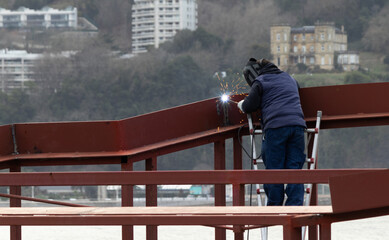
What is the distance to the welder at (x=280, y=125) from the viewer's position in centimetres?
611

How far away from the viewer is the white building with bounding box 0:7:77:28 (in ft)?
429

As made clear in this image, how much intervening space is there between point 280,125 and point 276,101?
183 millimetres

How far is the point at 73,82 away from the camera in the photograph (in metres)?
110

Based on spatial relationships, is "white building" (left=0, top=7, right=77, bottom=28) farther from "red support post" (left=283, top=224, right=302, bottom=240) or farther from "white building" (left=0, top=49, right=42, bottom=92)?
"red support post" (left=283, top=224, right=302, bottom=240)

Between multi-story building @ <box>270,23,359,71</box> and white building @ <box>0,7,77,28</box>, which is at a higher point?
white building @ <box>0,7,77,28</box>

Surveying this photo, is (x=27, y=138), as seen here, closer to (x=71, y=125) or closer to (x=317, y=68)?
(x=71, y=125)

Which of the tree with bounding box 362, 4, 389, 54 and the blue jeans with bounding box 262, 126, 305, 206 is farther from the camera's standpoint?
the tree with bounding box 362, 4, 389, 54

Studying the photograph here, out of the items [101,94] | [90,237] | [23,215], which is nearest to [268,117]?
[23,215]

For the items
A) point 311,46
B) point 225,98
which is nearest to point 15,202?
point 225,98

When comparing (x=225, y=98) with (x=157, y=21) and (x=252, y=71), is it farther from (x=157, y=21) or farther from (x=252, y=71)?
(x=157, y=21)

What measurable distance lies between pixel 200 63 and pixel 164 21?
28.0 meters

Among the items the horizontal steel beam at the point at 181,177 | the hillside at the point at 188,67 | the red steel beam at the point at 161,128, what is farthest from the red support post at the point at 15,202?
the hillside at the point at 188,67

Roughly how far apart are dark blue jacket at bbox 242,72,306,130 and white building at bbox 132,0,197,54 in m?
124

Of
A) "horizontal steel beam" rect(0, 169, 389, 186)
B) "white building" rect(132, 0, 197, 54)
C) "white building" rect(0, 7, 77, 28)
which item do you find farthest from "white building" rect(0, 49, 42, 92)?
"horizontal steel beam" rect(0, 169, 389, 186)
